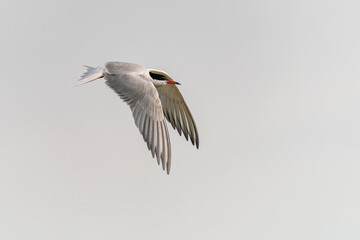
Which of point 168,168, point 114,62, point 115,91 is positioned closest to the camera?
point 168,168

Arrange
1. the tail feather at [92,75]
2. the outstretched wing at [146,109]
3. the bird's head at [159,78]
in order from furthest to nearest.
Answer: the bird's head at [159,78] → the tail feather at [92,75] → the outstretched wing at [146,109]

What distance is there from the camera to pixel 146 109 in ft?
55.4

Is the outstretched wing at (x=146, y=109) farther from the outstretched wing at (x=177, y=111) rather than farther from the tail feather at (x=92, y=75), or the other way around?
the outstretched wing at (x=177, y=111)

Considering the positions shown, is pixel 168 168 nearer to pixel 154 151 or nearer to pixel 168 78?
pixel 154 151

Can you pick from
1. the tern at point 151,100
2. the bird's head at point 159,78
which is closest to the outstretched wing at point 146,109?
the tern at point 151,100

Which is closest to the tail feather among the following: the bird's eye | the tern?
the tern

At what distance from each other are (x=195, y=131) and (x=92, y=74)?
2.83 metres

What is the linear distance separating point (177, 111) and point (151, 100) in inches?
103

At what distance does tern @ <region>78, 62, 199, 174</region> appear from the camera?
16320 millimetres

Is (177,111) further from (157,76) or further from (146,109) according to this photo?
(146,109)

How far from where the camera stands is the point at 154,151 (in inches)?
635

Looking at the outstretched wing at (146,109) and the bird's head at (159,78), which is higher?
the bird's head at (159,78)

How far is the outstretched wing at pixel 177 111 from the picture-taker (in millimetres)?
19312

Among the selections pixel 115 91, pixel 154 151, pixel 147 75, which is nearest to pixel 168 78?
pixel 147 75
